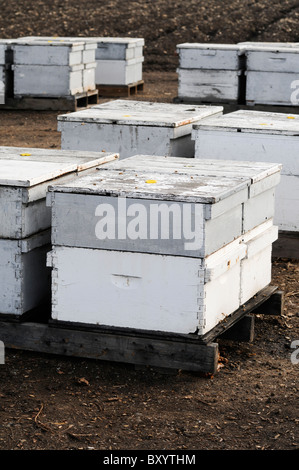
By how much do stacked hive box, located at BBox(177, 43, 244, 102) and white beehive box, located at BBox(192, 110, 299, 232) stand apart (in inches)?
239

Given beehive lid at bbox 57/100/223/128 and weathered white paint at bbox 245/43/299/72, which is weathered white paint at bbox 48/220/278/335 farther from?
weathered white paint at bbox 245/43/299/72

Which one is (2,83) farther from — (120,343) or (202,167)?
(120,343)

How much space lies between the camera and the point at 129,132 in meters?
7.48

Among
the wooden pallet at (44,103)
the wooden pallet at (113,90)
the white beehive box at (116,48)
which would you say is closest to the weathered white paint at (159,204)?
the wooden pallet at (44,103)

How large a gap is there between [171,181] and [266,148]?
2001mm

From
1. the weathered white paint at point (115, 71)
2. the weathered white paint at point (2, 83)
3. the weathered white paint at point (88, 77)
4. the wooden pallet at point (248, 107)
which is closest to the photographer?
the wooden pallet at point (248, 107)

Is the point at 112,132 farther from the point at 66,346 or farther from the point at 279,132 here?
the point at 66,346

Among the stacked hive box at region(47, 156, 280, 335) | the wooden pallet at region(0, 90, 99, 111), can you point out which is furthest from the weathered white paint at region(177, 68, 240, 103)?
the stacked hive box at region(47, 156, 280, 335)

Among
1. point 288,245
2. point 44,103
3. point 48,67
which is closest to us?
point 288,245

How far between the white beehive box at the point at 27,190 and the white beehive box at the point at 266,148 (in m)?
1.56

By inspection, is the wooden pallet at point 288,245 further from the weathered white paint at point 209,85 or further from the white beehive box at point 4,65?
the white beehive box at point 4,65

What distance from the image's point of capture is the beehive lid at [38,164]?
5.23m

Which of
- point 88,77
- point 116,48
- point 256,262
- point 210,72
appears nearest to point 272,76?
point 210,72
